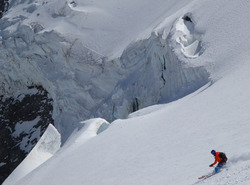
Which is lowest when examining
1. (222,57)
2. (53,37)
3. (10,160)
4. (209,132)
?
(10,160)

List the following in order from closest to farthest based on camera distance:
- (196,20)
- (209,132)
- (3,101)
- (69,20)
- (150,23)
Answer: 1. (209,132)
2. (196,20)
3. (150,23)
4. (69,20)
5. (3,101)

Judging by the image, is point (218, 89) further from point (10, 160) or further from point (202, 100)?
point (10, 160)

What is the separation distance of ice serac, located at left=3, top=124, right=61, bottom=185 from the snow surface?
1947 millimetres

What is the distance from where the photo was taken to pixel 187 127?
→ 40.0 ft

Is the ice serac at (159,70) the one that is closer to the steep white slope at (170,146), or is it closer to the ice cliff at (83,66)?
the ice cliff at (83,66)

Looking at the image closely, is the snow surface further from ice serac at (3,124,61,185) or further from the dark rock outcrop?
the dark rock outcrop

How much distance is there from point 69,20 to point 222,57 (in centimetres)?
1560

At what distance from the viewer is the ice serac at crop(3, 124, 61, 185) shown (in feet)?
58.6

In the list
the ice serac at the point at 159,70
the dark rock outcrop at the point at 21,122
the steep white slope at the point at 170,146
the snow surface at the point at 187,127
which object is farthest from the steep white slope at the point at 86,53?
the steep white slope at the point at 170,146

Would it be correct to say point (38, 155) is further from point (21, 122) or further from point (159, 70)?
point (21, 122)

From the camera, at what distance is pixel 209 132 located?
35.8 ft

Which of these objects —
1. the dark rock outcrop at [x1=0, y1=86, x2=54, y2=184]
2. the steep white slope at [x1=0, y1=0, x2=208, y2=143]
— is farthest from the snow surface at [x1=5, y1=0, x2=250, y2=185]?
the dark rock outcrop at [x1=0, y1=86, x2=54, y2=184]

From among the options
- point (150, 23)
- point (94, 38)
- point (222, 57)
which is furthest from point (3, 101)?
point (222, 57)

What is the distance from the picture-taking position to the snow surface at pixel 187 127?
9.41 meters
